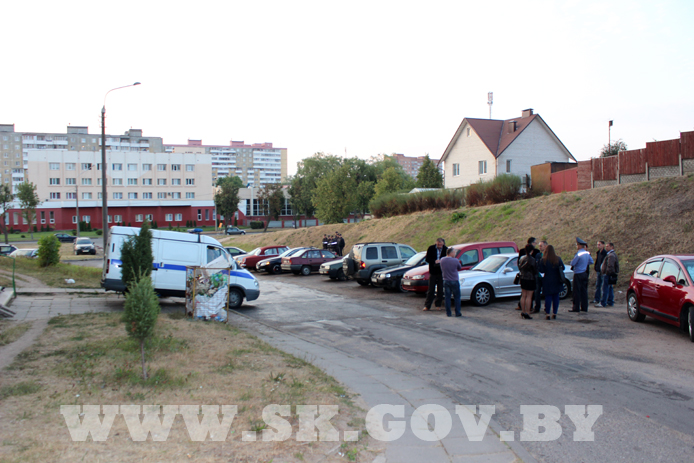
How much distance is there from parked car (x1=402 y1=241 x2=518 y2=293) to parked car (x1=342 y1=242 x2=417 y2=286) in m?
3.38

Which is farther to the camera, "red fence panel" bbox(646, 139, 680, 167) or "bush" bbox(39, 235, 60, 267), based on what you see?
"red fence panel" bbox(646, 139, 680, 167)

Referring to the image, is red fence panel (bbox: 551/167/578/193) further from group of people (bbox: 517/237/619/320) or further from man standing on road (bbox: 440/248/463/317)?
man standing on road (bbox: 440/248/463/317)

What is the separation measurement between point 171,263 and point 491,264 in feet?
30.1

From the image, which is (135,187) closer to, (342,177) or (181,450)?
(342,177)

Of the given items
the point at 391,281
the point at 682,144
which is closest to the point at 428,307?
the point at 391,281

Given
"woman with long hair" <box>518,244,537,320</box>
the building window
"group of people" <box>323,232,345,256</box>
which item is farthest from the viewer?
the building window

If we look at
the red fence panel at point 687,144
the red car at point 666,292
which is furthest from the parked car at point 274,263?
the red fence panel at point 687,144

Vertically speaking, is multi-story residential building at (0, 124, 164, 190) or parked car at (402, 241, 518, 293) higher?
multi-story residential building at (0, 124, 164, 190)

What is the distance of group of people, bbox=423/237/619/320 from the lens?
1124 centimetres

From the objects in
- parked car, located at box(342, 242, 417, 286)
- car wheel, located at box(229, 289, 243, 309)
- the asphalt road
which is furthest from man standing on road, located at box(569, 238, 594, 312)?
car wheel, located at box(229, 289, 243, 309)

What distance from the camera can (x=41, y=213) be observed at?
259 feet

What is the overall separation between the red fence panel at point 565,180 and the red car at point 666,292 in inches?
736

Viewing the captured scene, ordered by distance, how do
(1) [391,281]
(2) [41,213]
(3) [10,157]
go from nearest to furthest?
(1) [391,281] < (2) [41,213] < (3) [10,157]

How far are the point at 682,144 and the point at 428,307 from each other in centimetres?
1638
